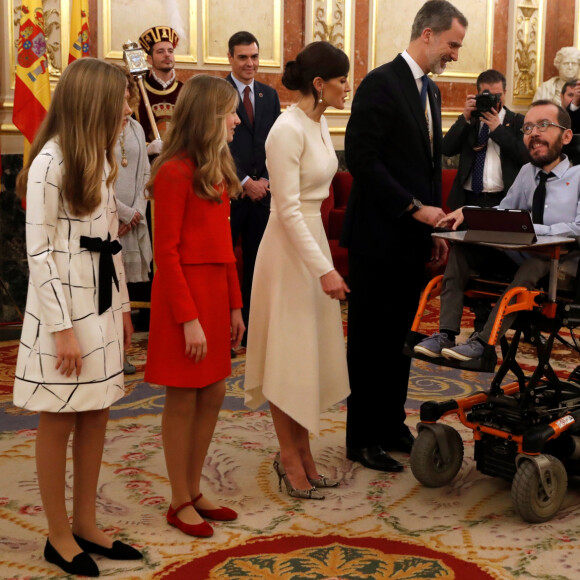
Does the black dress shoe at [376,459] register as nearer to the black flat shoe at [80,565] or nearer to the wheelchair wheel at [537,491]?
the wheelchair wheel at [537,491]

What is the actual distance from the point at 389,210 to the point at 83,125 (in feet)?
4.28

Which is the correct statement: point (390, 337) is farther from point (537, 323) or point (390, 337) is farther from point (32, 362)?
point (32, 362)

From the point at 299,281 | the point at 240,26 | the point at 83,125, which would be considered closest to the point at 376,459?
the point at 299,281

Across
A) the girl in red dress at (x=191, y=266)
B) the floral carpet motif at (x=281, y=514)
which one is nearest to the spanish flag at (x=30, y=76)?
the floral carpet motif at (x=281, y=514)

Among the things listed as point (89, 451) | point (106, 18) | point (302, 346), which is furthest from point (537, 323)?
point (106, 18)

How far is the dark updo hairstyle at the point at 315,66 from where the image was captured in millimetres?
3125

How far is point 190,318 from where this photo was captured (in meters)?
2.79

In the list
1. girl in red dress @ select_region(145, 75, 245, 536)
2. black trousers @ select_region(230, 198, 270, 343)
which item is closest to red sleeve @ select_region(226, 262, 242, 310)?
girl in red dress @ select_region(145, 75, 245, 536)

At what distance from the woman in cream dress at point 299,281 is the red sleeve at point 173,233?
42 cm

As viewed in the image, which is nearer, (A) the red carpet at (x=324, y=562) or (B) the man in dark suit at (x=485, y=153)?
(A) the red carpet at (x=324, y=562)

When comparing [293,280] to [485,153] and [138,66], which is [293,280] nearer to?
[138,66]

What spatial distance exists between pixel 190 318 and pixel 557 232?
1443 mm

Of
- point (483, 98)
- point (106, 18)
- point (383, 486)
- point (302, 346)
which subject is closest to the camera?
point (302, 346)

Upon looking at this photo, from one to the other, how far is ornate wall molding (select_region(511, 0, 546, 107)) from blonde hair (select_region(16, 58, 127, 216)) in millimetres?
6367
